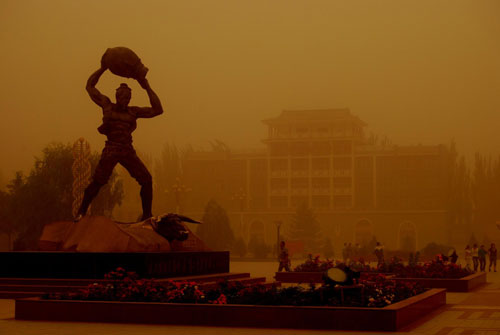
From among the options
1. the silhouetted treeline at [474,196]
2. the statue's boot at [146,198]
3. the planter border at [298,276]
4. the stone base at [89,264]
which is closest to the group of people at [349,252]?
the silhouetted treeline at [474,196]

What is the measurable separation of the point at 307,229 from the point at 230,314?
1993 inches

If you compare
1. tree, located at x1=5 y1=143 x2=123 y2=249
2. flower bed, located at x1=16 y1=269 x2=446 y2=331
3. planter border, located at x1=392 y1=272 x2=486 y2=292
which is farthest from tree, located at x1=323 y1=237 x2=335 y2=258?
flower bed, located at x1=16 y1=269 x2=446 y2=331

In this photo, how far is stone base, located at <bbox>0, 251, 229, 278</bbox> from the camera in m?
15.4

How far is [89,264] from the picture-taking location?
15672mm

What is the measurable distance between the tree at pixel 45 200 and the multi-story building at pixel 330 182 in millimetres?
23023

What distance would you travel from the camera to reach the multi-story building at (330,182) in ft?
215

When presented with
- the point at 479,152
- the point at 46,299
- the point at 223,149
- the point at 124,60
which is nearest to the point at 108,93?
the point at 223,149

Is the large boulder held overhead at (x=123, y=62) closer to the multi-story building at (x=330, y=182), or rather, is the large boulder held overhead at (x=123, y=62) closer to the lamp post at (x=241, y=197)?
the lamp post at (x=241, y=197)

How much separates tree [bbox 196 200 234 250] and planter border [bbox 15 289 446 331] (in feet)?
147

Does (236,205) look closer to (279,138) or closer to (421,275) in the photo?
(279,138)

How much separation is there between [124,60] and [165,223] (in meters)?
3.52

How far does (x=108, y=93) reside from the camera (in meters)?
51.1

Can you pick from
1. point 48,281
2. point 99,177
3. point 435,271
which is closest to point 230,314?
point 48,281

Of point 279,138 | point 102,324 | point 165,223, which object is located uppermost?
point 279,138
